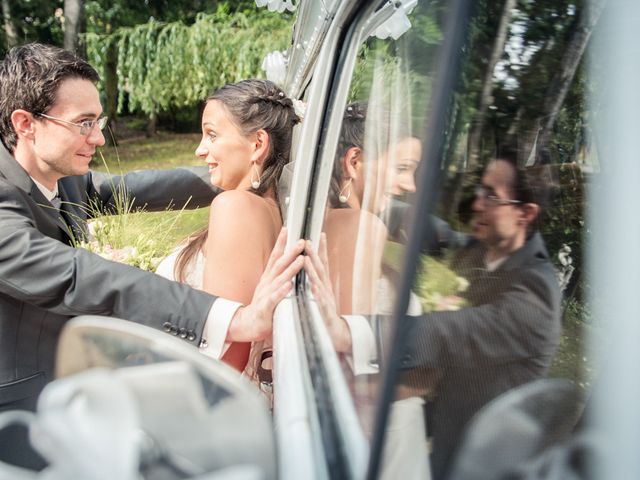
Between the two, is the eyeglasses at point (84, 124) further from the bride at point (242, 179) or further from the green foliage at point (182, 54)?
the green foliage at point (182, 54)

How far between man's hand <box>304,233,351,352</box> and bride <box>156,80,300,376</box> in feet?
0.86

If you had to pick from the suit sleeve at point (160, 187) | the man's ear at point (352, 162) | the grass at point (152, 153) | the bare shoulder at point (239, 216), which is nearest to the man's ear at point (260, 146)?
the bare shoulder at point (239, 216)

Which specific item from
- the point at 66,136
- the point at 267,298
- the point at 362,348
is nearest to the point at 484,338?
the point at 362,348

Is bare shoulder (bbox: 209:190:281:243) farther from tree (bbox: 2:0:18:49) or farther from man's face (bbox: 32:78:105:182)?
tree (bbox: 2:0:18:49)

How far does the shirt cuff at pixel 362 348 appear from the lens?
1005 mm

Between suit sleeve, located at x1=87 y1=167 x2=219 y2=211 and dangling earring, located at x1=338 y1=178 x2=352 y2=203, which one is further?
suit sleeve, located at x1=87 y1=167 x2=219 y2=211

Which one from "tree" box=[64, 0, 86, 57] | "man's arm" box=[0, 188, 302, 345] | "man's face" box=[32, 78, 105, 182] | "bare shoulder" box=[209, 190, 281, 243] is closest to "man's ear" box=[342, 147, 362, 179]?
"man's arm" box=[0, 188, 302, 345]

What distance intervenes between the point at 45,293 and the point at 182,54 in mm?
11812

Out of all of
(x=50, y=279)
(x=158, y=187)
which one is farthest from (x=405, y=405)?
(x=158, y=187)

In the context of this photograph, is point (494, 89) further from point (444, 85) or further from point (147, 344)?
point (147, 344)

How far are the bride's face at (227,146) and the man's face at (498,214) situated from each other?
57.9 inches

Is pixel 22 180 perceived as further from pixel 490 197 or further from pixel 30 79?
pixel 490 197

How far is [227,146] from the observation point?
215 centimetres

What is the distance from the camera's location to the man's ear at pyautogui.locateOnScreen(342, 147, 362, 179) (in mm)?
1442
